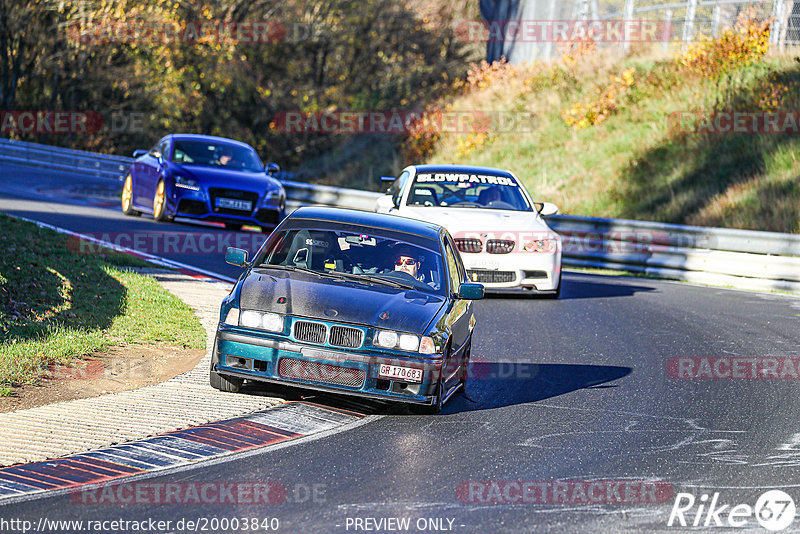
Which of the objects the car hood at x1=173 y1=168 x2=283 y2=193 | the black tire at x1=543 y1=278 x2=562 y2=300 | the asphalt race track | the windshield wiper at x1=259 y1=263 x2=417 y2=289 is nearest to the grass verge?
the windshield wiper at x1=259 y1=263 x2=417 y2=289

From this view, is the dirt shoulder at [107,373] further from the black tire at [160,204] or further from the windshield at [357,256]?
the black tire at [160,204]

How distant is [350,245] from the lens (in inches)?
357

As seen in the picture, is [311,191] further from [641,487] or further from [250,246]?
[641,487]

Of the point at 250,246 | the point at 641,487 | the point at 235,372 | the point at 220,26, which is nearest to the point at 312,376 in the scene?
the point at 235,372

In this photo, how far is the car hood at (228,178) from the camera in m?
19.4

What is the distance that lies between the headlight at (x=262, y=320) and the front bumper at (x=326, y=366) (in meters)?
0.07

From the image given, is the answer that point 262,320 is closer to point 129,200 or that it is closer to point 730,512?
point 730,512

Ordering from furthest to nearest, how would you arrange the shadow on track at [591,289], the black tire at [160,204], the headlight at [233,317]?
the black tire at [160,204]
the shadow on track at [591,289]
the headlight at [233,317]

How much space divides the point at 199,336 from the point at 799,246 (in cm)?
1150

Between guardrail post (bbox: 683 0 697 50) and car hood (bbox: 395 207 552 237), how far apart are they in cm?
1608

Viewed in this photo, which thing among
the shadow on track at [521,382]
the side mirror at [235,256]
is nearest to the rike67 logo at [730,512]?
the shadow on track at [521,382]

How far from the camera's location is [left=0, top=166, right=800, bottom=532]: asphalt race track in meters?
5.83

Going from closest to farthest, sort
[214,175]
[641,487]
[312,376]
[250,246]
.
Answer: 1. [641,487]
2. [312,376]
3. [250,246]
4. [214,175]

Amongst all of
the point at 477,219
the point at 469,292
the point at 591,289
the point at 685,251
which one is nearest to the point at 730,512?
the point at 469,292
